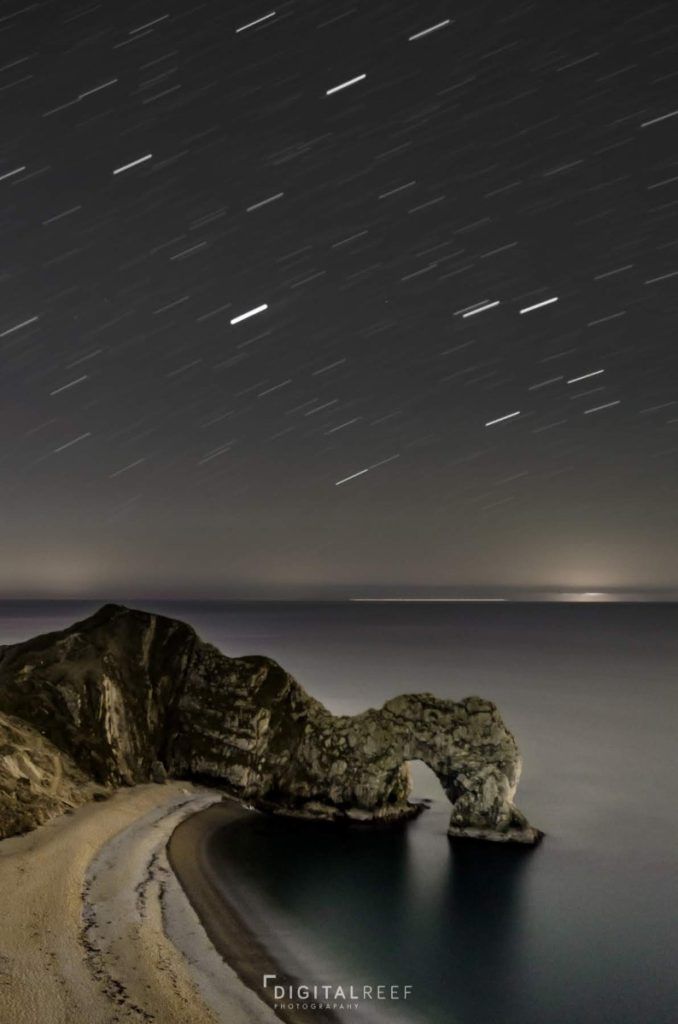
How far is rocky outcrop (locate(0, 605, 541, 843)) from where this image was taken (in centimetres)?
2992

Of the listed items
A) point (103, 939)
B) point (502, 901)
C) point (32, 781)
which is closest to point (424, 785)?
point (502, 901)

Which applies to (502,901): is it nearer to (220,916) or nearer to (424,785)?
(220,916)

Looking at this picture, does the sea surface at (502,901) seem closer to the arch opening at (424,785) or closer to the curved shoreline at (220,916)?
the arch opening at (424,785)

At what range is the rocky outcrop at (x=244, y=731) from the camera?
98.2ft

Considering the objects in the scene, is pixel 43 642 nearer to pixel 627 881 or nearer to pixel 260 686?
pixel 260 686

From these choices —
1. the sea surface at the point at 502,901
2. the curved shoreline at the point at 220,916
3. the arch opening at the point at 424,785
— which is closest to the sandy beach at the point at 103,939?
the curved shoreline at the point at 220,916

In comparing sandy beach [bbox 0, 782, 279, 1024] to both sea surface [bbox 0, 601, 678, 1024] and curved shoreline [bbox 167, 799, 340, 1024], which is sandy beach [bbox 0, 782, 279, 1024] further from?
sea surface [bbox 0, 601, 678, 1024]

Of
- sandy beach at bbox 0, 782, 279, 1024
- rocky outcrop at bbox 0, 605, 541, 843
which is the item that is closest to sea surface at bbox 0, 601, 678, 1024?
rocky outcrop at bbox 0, 605, 541, 843

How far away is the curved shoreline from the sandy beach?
28cm

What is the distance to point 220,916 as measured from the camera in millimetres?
21719

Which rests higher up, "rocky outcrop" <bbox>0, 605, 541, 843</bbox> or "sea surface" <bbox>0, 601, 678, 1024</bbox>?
"rocky outcrop" <bbox>0, 605, 541, 843</bbox>

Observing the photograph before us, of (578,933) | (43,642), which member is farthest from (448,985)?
(43,642)

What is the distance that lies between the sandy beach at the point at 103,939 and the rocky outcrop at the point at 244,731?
6009 mm

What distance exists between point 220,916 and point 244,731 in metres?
11.4
